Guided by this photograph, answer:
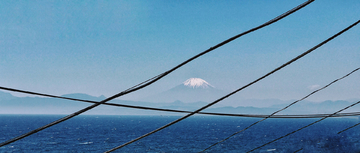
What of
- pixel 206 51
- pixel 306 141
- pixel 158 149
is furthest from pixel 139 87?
pixel 306 141

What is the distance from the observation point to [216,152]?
73.1m

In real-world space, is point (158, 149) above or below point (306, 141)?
below

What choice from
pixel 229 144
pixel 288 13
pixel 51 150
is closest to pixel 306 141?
pixel 229 144

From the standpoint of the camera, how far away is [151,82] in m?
2.51

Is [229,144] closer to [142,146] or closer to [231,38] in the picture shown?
[142,146]

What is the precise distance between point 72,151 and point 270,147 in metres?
62.6

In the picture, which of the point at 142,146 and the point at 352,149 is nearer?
the point at 352,149

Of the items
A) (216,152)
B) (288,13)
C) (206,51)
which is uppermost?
(288,13)

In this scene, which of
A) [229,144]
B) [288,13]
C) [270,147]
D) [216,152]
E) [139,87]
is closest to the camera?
[139,87]

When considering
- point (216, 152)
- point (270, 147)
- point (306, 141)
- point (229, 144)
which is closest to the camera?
point (216, 152)

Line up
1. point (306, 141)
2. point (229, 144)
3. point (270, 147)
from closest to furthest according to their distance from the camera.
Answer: point (270, 147), point (229, 144), point (306, 141)

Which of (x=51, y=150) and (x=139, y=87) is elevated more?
(x=139, y=87)

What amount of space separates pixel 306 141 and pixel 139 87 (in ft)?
350

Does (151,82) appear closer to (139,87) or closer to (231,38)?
(139,87)
